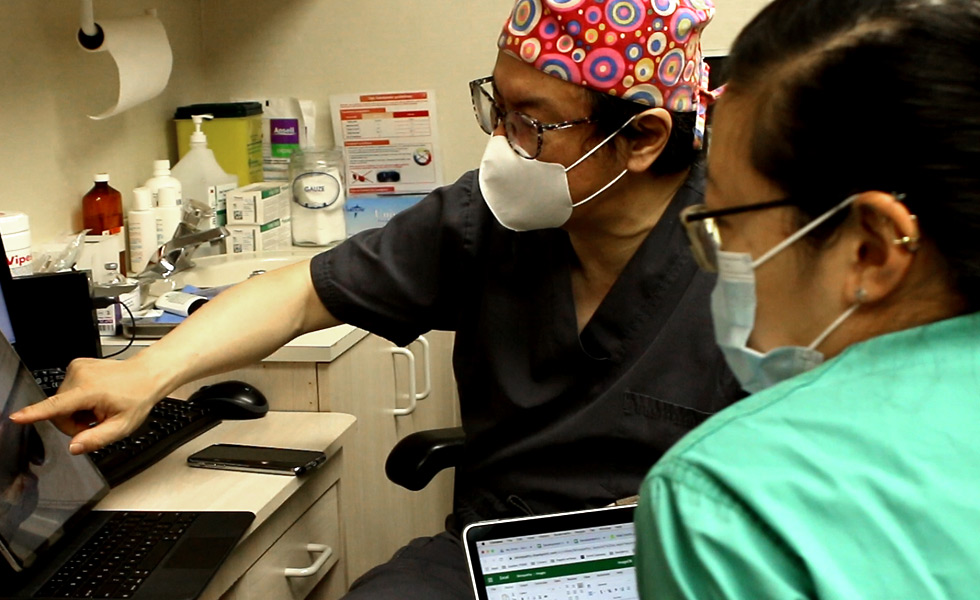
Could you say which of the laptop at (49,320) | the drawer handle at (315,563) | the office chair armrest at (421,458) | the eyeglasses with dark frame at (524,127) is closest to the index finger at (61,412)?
the laptop at (49,320)

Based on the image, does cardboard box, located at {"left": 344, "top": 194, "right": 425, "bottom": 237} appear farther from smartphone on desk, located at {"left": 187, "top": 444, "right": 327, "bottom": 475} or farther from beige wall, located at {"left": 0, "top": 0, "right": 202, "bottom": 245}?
smartphone on desk, located at {"left": 187, "top": 444, "right": 327, "bottom": 475}

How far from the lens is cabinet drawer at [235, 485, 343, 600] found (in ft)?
4.12

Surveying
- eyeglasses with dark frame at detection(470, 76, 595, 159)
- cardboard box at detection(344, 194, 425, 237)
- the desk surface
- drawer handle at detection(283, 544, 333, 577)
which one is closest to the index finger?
the desk surface

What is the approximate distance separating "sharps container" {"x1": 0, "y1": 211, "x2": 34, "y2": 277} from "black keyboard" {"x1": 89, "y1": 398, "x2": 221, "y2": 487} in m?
0.32

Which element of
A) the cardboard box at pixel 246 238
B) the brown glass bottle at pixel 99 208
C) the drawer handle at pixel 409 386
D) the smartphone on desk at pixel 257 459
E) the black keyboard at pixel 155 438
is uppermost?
the brown glass bottle at pixel 99 208

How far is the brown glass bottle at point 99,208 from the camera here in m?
1.87

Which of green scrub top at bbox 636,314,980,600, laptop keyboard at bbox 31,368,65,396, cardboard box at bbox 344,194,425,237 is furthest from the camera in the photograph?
cardboard box at bbox 344,194,425,237

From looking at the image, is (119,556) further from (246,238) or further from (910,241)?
(246,238)

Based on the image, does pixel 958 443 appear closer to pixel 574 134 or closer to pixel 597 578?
pixel 597 578

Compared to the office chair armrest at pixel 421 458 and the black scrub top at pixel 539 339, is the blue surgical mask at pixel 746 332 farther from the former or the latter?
the office chair armrest at pixel 421 458

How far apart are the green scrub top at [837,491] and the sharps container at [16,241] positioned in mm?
1264

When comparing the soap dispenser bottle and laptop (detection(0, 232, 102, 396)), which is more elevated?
the soap dispenser bottle

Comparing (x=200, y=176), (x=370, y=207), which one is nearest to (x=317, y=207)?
(x=370, y=207)

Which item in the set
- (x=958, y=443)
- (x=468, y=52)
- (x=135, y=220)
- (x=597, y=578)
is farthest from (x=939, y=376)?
(x=468, y=52)
